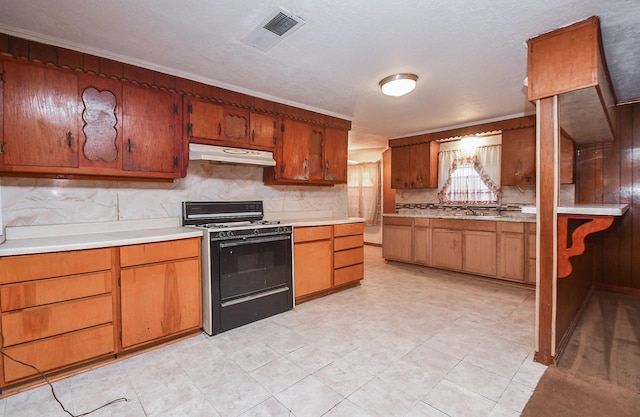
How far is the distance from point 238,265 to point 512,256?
3648 mm

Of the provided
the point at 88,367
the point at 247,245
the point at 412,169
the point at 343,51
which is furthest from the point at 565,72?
the point at 88,367

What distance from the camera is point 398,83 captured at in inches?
115

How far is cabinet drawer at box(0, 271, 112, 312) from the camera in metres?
1.87

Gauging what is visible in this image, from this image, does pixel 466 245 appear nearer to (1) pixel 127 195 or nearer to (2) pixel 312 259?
(2) pixel 312 259

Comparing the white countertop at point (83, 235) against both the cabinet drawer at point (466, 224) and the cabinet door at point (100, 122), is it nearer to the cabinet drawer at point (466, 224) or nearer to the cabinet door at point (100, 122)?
the cabinet door at point (100, 122)

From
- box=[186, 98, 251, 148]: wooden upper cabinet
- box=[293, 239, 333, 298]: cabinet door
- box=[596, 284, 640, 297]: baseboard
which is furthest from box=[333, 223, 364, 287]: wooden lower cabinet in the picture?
box=[596, 284, 640, 297]: baseboard

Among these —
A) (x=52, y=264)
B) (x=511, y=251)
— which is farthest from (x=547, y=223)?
(x=52, y=264)

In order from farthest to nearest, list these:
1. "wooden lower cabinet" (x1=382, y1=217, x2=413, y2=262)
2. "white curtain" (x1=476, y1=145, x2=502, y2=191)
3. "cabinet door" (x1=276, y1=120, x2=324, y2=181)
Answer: "wooden lower cabinet" (x1=382, y1=217, x2=413, y2=262) → "white curtain" (x1=476, y1=145, x2=502, y2=191) → "cabinet door" (x1=276, y1=120, x2=324, y2=181)

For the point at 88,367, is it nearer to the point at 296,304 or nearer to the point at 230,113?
the point at 296,304

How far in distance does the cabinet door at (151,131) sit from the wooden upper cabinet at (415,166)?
4.05 metres

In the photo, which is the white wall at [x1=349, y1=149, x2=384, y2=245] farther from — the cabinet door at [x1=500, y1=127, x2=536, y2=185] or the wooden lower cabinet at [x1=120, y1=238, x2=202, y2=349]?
the wooden lower cabinet at [x1=120, y1=238, x2=202, y2=349]

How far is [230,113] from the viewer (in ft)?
10.5

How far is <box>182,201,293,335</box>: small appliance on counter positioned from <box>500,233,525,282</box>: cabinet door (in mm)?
3018

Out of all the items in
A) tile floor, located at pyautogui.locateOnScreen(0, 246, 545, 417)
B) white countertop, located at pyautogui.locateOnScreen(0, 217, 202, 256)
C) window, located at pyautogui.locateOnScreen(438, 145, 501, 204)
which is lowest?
tile floor, located at pyautogui.locateOnScreen(0, 246, 545, 417)
